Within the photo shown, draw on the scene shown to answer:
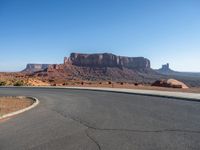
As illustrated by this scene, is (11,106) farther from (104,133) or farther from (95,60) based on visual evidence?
(95,60)

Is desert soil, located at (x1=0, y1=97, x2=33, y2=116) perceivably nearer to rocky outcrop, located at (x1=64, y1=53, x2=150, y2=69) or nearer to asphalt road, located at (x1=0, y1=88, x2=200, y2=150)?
asphalt road, located at (x1=0, y1=88, x2=200, y2=150)

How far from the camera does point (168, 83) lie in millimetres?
36031

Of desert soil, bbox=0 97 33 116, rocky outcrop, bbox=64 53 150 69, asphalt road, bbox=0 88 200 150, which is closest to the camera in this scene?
asphalt road, bbox=0 88 200 150

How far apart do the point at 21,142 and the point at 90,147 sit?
6.48ft

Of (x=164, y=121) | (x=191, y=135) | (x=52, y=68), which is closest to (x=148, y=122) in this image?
(x=164, y=121)

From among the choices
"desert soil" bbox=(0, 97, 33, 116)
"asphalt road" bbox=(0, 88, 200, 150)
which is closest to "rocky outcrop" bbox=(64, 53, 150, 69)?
"desert soil" bbox=(0, 97, 33, 116)

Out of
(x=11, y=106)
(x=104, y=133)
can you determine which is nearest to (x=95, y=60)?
(x=11, y=106)

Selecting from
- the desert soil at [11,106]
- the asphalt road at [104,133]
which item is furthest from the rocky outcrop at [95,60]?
the asphalt road at [104,133]

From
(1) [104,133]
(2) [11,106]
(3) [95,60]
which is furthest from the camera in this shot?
(3) [95,60]

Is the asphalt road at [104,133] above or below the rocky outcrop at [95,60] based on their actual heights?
below

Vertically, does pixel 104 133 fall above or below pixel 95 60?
below

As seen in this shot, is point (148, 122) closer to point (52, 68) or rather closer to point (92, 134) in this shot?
point (92, 134)

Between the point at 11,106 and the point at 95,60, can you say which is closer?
the point at 11,106

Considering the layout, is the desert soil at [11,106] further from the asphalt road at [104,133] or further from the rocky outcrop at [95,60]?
the rocky outcrop at [95,60]
